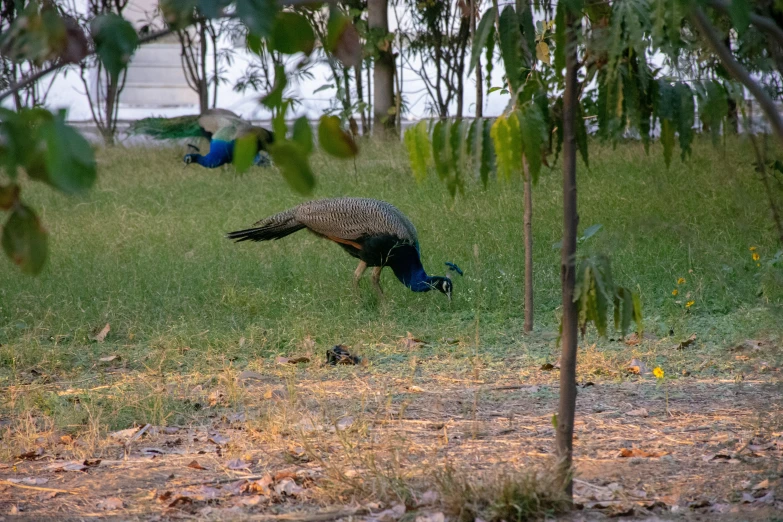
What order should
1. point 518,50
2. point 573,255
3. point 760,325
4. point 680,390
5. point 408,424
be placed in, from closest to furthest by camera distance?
point 518,50
point 573,255
point 408,424
point 680,390
point 760,325

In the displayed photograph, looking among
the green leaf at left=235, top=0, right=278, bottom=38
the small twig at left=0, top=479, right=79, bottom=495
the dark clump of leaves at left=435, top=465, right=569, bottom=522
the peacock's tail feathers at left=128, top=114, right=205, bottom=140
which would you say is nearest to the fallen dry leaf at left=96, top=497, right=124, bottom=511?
the small twig at left=0, top=479, right=79, bottom=495

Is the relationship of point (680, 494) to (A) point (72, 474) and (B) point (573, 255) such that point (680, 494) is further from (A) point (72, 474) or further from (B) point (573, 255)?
(A) point (72, 474)

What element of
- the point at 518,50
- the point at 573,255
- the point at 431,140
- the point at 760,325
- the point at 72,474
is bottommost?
the point at 72,474

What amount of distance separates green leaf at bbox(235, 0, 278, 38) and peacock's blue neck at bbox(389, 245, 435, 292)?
4633 millimetres

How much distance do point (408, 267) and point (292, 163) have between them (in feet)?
15.6

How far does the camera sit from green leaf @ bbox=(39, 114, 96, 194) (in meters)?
1.06

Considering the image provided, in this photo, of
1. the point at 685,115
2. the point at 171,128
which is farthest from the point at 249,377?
the point at 171,128

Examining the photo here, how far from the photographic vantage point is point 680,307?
5324 millimetres

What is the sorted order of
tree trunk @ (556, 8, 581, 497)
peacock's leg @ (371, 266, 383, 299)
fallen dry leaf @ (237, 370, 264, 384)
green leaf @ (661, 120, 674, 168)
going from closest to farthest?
1. green leaf @ (661, 120, 674, 168)
2. tree trunk @ (556, 8, 581, 497)
3. fallen dry leaf @ (237, 370, 264, 384)
4. peacock's leg @ (371, 266, 383, 299)

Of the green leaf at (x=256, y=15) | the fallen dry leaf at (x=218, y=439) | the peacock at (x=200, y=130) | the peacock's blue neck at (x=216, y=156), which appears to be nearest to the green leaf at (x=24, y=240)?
the green leaf at (x=256, y=15)

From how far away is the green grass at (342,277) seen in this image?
187 inches

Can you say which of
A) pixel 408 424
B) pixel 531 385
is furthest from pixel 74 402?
pixel 531 385

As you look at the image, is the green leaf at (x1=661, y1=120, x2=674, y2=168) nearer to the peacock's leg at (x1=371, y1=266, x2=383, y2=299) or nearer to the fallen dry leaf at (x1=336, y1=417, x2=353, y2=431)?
the fallen dry leaf at (x1=336, y1=417, x2=353, y2=431)

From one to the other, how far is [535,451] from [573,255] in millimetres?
929
